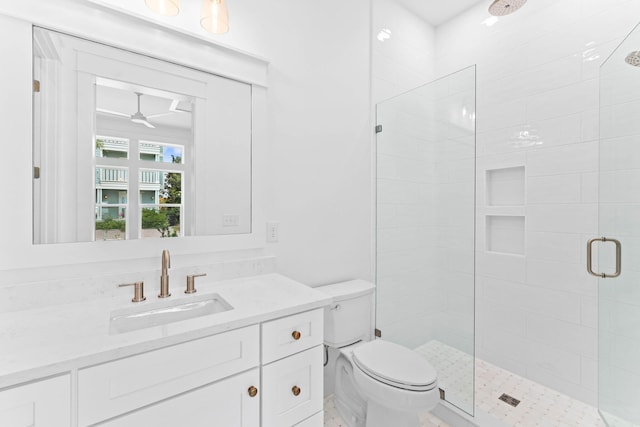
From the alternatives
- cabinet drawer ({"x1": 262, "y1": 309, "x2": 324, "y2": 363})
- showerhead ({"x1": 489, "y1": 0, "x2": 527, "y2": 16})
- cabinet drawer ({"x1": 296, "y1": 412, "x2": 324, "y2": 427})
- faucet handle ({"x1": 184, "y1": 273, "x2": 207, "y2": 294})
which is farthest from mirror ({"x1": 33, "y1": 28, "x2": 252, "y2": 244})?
showerhead ({"x1": 489, "y1": 0, "x2": 527, "y2": 16})

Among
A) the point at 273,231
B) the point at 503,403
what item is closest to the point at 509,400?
the point at 503,403

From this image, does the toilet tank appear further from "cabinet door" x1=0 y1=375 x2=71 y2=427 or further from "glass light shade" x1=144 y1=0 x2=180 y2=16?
"glass light shade" x1=144 y1=0 x2=180 y2=16

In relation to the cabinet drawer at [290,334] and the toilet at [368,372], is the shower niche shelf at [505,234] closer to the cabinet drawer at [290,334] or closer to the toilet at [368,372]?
the toilet at [368,372]

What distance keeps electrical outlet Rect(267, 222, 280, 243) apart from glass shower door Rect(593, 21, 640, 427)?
1.70 metres

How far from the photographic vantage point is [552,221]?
6.39ft

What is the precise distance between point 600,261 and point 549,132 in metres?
0.85

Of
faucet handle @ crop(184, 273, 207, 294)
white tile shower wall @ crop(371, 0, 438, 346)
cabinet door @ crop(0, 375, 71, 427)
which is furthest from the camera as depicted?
white tile shower wall @ crop(371, 0, 438, 346)

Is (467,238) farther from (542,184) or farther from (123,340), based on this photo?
(123,340)

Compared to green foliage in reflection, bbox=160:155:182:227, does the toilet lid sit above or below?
below

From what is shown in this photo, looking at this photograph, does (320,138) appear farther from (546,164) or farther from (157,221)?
(546,164)

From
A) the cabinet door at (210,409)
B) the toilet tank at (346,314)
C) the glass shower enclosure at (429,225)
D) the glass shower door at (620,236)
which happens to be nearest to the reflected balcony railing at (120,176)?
the cabinet door at (210,409)

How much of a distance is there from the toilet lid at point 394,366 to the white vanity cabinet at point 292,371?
339 millimetres

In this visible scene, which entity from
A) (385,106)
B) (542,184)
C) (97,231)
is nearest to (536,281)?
(542,184)

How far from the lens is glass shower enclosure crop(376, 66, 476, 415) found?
1.80 m
